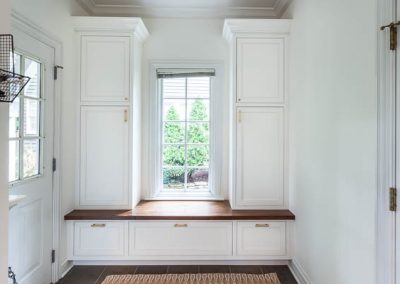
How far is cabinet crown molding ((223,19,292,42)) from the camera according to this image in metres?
2.81

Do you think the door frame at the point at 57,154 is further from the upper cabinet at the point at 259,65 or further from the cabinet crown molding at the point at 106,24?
the upper cabinet at the point at 259,65

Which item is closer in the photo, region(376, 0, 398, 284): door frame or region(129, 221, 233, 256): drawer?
region(376, 0, 398, 284): door frame

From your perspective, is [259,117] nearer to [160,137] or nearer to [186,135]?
[186,135]

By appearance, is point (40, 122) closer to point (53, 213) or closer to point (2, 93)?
point (53, 213)

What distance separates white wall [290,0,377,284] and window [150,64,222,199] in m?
1.01

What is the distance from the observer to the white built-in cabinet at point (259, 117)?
9.37 feet

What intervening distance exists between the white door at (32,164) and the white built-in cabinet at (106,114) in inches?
16.6

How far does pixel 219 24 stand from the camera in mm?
3258

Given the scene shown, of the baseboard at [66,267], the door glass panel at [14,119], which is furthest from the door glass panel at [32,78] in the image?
the baseboard at [66,267]

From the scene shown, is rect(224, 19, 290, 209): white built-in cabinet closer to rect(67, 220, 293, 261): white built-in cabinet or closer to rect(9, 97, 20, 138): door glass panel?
rect(67, 220, 293, 261): white built-in cabinet

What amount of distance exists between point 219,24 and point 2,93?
2572 millimetres

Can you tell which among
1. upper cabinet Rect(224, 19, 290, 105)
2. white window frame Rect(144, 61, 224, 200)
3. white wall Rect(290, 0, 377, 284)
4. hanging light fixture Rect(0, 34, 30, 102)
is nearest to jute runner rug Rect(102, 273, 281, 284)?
white wall Rect(290, 0, 377, 284)

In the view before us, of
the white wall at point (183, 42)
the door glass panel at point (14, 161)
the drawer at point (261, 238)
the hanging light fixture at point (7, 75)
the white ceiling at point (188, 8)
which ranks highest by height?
the white ceiling at point (188, 8)

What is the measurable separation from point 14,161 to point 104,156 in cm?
92
